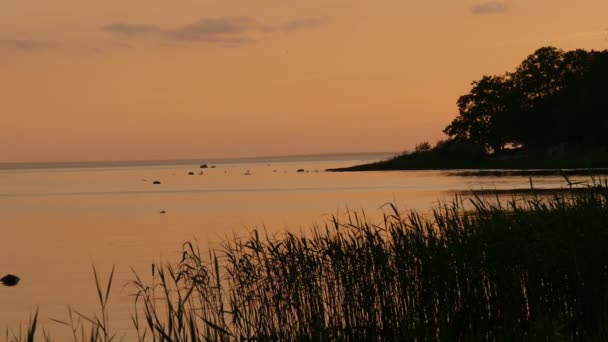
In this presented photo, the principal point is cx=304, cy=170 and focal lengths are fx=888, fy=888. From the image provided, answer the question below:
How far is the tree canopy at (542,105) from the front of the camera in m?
110

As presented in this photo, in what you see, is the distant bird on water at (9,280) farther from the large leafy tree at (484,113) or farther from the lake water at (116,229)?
the large leafy tree at (484,113)

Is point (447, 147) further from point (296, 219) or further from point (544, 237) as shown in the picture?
point (544, 237)

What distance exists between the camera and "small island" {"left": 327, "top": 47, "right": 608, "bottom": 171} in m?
111

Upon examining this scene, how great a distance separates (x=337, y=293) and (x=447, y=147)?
404 ft

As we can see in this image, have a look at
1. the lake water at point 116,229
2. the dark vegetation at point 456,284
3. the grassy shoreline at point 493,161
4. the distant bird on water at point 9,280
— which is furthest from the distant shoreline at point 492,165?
the dark vegetation at point 456,284

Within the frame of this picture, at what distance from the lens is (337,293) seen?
763 inches

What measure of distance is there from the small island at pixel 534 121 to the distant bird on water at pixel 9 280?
262 feet

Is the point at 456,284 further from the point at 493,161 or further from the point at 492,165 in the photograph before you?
the point at 493,161

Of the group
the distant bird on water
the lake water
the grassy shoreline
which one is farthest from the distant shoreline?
the distant bird on water

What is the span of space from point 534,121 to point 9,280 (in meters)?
102

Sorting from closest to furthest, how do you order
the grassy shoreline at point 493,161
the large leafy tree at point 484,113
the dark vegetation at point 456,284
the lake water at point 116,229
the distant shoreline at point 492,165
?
the dark vegetation at point 456,284
the lake water at point 116,229
the distant shoreline at point 492,165
the grassy shoreline at point 493,161
the large leafy tree at point 484,113

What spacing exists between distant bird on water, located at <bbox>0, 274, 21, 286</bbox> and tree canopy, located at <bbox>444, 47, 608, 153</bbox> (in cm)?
8943

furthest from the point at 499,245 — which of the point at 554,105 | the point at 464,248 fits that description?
the point at 554,105

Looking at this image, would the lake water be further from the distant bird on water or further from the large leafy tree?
the large leafy tree
